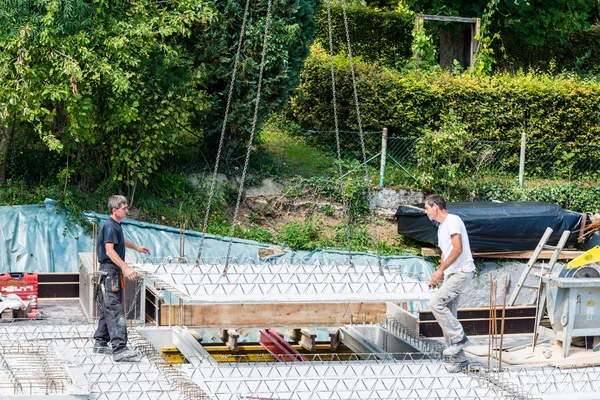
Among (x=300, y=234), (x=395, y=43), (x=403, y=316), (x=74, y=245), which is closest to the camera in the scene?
(x=403, y=316)

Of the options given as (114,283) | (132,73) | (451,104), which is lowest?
(114,283)

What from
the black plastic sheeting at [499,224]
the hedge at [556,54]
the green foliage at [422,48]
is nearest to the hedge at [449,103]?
the green foliage at [422,48]

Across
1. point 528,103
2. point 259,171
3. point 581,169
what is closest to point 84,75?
point 259,171

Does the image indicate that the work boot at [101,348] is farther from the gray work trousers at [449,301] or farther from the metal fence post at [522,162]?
the metal fence post at [522,162]

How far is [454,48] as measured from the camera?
22406mm

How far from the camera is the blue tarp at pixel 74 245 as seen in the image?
14.4 meters

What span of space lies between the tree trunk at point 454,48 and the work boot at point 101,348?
1469 centimetres

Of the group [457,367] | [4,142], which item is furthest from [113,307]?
[4,142]

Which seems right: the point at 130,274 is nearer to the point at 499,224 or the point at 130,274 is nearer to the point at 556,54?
the point at 499,224

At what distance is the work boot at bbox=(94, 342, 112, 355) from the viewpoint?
924cm

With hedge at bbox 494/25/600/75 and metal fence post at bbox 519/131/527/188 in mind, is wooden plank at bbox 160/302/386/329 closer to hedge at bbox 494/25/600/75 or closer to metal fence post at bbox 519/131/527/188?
metal fence post at bbox 519/131/527/188

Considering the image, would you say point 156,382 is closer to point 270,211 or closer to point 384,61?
point 270,211

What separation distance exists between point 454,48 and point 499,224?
7385mm

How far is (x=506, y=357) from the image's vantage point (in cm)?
1051
